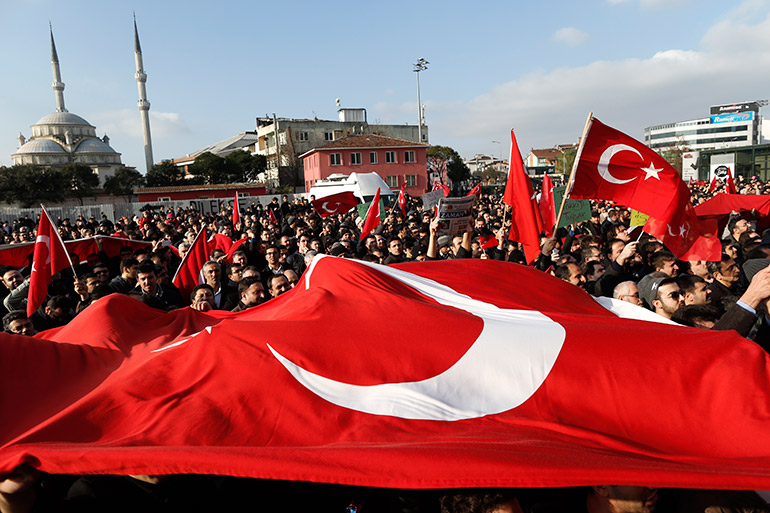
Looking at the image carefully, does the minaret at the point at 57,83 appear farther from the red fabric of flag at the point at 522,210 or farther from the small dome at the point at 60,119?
the red fabric of flag at the point at 522,210

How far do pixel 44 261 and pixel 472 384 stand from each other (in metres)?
5.72

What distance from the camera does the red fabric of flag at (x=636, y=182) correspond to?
5.55 m

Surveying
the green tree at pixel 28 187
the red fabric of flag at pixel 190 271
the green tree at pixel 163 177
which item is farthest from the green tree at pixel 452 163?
the red fabric of flag at pixel 190 271

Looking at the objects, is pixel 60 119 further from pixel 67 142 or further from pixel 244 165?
pixel 244 165

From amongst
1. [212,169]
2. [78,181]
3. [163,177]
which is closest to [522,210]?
[78,181]

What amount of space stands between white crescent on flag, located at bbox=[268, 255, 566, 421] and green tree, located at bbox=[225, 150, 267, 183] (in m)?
61.5

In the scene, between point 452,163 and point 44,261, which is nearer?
point 44,261

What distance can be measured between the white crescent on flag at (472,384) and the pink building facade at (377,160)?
165 ft

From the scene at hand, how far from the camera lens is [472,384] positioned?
8.66 ft

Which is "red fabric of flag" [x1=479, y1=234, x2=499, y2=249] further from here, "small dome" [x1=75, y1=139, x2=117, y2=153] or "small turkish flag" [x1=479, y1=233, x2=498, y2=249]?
"small dome" [x1=75, y1=139, x2=117, y2=153]

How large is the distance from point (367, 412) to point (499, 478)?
819mm

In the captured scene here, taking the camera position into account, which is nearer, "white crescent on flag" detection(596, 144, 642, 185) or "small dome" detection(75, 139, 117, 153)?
"white crescent on flag" detection(596, 144, 642, 185)

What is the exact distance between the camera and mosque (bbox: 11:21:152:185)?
80.7 meters

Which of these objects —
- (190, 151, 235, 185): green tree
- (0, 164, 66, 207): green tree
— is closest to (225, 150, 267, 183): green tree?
(190, 151, 235, 185): green tree
